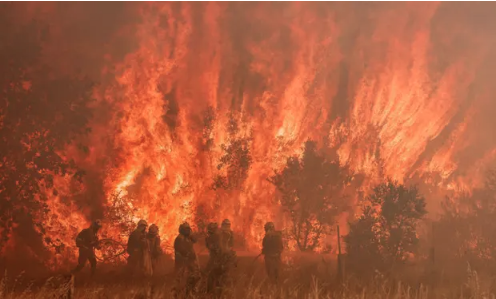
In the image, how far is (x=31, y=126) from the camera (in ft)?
94.0

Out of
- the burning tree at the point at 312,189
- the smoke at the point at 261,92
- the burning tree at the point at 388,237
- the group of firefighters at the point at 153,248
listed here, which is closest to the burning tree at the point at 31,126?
the smoke at the point at 261,92

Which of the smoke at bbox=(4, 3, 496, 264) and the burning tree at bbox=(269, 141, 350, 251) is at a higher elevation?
the smoke at bbox=(4, 3, 496, 264)

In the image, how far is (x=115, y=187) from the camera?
3072 centimetres

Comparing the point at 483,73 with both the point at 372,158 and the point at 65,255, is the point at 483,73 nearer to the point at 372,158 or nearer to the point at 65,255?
the point at 372,158

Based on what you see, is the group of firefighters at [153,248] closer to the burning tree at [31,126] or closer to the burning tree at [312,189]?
the burning tree at [31,126]

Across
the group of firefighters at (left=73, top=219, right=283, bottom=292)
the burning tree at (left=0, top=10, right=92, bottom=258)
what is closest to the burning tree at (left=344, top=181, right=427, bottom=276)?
the group of firefighters at (left=73, top=219, right=283, bottom=292)

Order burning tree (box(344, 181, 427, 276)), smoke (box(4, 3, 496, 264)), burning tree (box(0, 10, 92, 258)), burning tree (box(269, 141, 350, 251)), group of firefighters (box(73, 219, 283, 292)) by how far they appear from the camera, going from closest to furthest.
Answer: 1. group of firefighters (box(73, 219, 283, 292))
2. burning tree (box(344, 181, 427, 276))
3. burning tree (box(0, 10, 92, 258))
4. burning tree (box(269, 141, 350, 251))
5. smoke (box(4, 3, 496, 264))

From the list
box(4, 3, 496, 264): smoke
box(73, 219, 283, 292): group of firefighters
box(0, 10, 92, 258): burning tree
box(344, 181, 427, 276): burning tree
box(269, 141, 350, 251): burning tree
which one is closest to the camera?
box(73, 219, 283, 292): group of firefighters

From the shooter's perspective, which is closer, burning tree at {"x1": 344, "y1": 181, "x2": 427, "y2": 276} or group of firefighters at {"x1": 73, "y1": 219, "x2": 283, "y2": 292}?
group of firefighters at {"x1": 73, "y1": 219, "x2": 283, "y2": 292}

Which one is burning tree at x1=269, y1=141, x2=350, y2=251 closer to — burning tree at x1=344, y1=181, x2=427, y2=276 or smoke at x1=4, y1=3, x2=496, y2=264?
smoke at x1=4, y1=3, x2=496, y2=264

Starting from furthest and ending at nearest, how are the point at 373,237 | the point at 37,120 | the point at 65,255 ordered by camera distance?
the point at 37,120 → the point at 65,255 → the point at 373,237

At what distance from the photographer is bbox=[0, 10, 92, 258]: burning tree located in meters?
26.0

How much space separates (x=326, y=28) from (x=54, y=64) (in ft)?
106

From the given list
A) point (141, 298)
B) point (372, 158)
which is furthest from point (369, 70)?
point (141, 298)
